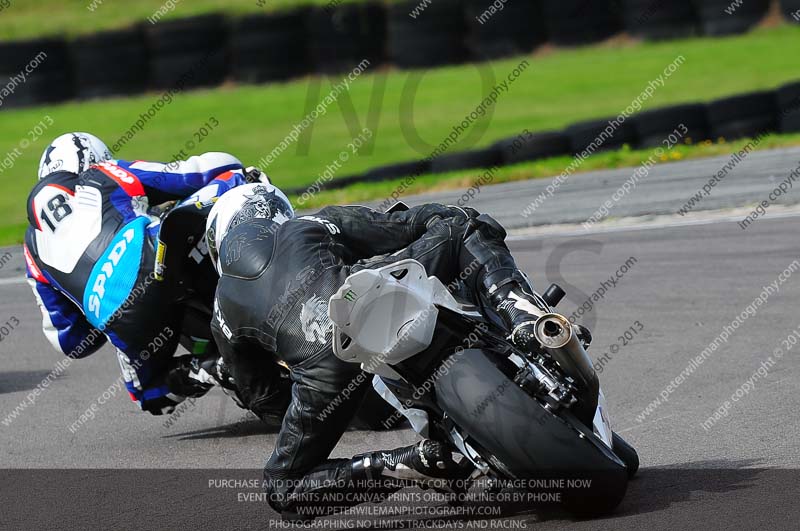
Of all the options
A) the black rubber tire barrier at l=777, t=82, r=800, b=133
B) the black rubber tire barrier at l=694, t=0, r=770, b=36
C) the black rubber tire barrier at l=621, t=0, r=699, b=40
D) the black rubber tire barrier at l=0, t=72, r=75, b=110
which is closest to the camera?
the black rubber tire barrier at l=777, t=82, r=800, b=133

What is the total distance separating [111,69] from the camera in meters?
23.2

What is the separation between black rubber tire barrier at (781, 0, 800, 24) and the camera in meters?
21.5

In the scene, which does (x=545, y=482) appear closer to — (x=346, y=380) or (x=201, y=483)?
(x=346, y=380)

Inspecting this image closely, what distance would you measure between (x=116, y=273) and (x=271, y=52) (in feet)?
57.4

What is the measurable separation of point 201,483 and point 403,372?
5.22ft

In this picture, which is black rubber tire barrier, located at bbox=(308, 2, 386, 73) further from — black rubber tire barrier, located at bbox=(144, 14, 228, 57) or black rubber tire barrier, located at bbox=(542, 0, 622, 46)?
black rubber tire barrier, located at bbox=(542, 0, 622, 46)

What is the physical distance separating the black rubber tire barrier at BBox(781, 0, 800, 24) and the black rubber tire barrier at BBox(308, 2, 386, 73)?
299 inches

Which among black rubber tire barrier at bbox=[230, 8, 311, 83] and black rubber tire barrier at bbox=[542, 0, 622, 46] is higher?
black rubber tire barrier at bbox=[542, 0, 622, 46]

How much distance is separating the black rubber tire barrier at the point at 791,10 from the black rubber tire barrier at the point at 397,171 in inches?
415

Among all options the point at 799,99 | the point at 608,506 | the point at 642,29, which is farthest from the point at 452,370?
the point at 642,29

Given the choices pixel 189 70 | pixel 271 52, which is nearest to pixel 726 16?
pixel 271 52

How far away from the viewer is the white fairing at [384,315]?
147 inches

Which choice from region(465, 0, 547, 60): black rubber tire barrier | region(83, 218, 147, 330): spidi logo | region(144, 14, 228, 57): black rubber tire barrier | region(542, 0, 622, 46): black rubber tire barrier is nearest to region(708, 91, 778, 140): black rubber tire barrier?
region(83, 218, 147, 330): spidi logo

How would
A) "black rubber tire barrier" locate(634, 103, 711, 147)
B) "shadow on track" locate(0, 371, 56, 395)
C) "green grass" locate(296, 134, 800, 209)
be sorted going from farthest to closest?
"black rubber tire barrier" locate(634, 103, 711, 147) → "green grass" locate(296, 134, 800, 209) → "shadow on track" locate(0, 371, 56, 395)
